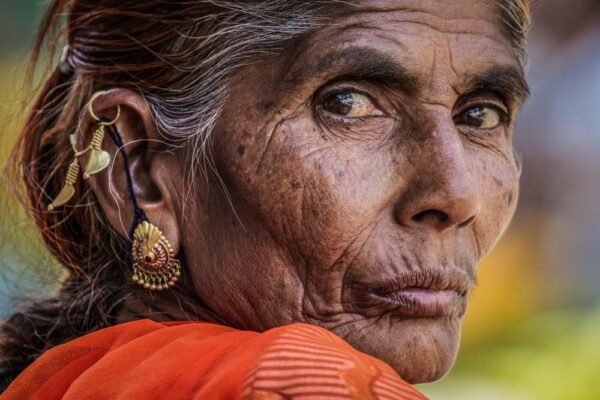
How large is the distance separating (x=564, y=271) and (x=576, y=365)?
0.75 meters

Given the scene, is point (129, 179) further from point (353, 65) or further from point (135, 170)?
point (353, 65)

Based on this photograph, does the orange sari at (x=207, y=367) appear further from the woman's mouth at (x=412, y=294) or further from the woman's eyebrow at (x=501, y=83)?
the woman's eyebrow at (x=501, y=83)

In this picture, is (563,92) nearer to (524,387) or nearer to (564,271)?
(564,271)

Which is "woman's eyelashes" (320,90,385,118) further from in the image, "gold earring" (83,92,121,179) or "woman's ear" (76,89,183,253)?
"gold earring" (83,92,121,179)

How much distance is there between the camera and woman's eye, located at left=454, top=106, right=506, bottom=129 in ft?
8.02

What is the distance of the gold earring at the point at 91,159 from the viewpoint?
2295 mm

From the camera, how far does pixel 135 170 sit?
2.33 metres

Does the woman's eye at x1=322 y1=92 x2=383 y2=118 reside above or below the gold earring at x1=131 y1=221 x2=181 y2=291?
above

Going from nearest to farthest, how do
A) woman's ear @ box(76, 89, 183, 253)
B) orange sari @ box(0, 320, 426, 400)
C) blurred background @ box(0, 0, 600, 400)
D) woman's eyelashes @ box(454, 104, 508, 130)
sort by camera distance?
orange sari @ box(0, 320, 426, 400) → woman's ear @ box(76, 89, 183, 253) → woman's eyelashes @ box(454, 104, 508, 130) → blurred background @ box(0, 0, 600, 400)

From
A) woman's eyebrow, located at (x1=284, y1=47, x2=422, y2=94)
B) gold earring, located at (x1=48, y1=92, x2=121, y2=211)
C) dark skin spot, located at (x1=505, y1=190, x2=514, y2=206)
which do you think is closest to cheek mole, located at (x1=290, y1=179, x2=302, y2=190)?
woman's eyebrow, located at (x1=284, y1=47, x2=422, y2=94)

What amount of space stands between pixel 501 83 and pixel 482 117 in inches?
4.2

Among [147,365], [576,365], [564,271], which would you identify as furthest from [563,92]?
[147,365]

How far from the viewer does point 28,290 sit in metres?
2.95

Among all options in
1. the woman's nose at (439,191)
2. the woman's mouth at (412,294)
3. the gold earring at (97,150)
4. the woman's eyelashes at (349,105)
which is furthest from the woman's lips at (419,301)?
the gold earring at (97,150)
